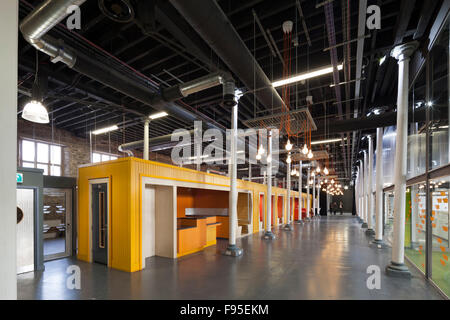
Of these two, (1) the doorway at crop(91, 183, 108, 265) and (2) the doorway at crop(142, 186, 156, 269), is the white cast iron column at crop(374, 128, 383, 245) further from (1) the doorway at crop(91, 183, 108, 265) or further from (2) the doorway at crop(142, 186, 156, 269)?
(1) the doorway at crop(91, 183, 108, 265)

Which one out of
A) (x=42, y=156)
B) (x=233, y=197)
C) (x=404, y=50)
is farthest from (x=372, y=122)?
(x=42, y=156)

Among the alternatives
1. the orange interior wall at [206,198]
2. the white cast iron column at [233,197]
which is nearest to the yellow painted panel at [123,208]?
the white cast iron column at [233,197]

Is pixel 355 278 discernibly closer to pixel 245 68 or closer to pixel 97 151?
pixel 245 68

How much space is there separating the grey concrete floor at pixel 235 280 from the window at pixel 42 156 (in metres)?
6.22

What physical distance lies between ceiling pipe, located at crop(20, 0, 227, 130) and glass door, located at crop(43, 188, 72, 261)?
13.3 ft

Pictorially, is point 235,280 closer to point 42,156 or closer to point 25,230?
point 25,230

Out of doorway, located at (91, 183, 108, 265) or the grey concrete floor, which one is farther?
doorway, located at (91, 183, 108, 265)

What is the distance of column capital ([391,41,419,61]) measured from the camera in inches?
192

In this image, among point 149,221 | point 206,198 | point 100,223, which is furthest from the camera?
point 206,198

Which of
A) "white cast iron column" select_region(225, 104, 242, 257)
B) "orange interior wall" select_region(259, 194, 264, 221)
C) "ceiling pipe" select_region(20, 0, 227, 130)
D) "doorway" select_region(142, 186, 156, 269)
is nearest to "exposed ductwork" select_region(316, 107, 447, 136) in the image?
"white cast iron column" select_region(225, 104, 242, 257)

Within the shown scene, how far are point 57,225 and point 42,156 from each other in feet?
11.7

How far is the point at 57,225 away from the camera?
9.21 m

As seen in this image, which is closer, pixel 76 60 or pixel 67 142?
pixel 76 60
